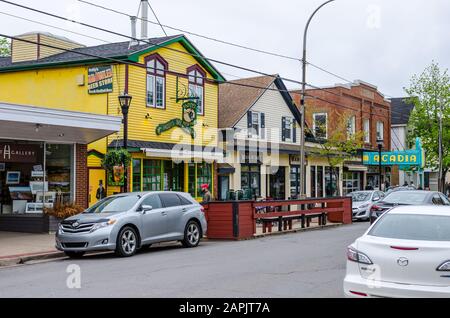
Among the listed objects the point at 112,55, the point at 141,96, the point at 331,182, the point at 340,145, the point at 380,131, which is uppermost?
the point at 112,55

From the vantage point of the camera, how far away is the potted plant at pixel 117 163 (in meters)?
20.2

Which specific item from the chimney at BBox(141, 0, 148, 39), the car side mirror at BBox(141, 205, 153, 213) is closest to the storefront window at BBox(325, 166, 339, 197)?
the chimney at BBox(141, 0, 148, 39)

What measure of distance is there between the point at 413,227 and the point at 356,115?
3810cm

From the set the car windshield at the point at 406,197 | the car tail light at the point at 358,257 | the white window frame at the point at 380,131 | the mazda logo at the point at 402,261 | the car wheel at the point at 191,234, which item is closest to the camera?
the mazda logo at the point at 402,261

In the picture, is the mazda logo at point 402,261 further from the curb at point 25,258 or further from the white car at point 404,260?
the curb at point 25,258

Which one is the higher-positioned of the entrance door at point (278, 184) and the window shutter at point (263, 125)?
the window shutter at point (263, 125)

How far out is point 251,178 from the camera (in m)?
32.4

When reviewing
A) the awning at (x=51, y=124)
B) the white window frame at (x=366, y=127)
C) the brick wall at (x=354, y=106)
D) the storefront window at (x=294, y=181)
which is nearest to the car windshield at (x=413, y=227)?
the awning at (x=51, y=124)

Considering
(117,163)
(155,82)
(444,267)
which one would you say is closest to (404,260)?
(444,267)

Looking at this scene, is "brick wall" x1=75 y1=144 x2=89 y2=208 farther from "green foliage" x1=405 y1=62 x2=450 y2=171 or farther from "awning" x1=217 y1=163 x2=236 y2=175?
"green foliage" x1=405 y1=62 x2=450 y2=171

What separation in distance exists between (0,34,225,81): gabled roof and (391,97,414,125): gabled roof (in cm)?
2923

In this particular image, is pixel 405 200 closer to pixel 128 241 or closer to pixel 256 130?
pixel 128 241

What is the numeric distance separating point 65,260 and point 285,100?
23.2 m

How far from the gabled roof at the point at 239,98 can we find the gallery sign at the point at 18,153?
12.2 metres
